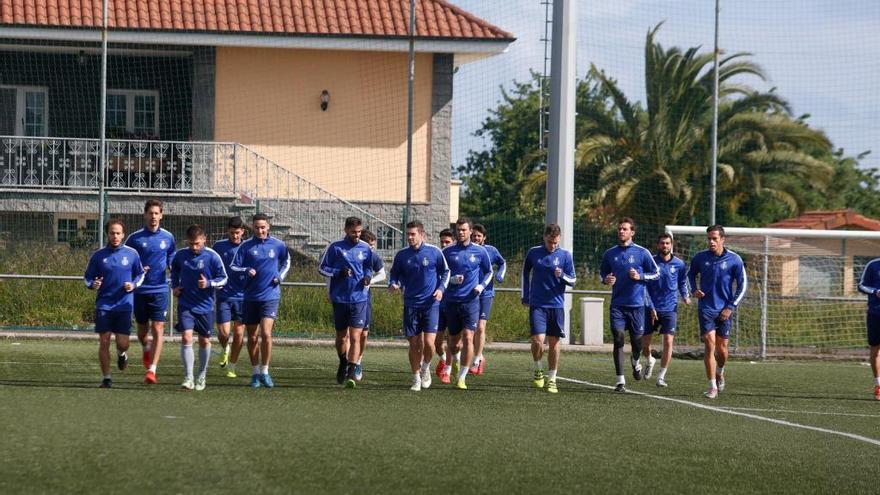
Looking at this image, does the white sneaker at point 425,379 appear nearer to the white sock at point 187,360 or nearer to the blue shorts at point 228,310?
the blue shorts at point 228,310

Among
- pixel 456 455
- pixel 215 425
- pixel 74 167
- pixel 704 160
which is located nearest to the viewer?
pixel 456 455

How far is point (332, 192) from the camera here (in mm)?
31969

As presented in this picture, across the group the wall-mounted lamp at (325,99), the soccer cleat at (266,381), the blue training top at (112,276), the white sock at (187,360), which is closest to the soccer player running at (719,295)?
the soccer cleat at (266,381)

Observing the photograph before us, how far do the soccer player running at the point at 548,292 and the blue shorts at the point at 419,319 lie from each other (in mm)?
1221

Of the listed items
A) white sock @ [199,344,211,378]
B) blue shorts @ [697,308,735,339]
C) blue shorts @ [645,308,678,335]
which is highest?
blue shorts @ [697,308,735,339]

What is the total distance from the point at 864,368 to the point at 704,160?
16.8 meters

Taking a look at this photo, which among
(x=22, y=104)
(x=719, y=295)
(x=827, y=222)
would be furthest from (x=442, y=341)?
(x=827, y=222)

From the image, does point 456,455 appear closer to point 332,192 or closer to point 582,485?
point 582,485

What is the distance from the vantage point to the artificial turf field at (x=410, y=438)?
856 centimetres

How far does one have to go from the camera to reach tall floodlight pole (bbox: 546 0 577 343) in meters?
23.4

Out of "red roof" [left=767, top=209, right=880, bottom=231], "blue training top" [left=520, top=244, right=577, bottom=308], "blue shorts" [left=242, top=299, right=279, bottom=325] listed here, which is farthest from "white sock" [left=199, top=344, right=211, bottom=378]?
"red roof" [left=767, top=209, right=880, bottom=231]

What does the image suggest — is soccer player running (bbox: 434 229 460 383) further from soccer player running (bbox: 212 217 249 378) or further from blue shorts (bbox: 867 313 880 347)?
→ blue shorts (bbox: 867 313 880 347)

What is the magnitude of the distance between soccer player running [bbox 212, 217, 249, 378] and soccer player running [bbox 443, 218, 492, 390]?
2625mm

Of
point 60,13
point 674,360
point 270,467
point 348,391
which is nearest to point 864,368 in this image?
point 674,360
